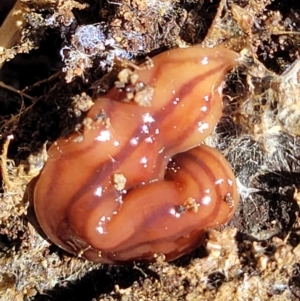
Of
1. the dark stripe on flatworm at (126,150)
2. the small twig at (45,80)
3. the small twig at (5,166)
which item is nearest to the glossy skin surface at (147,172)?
the dark stripe on flatworm at (126,150)

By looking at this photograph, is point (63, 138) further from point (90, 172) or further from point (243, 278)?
point (243, 278)

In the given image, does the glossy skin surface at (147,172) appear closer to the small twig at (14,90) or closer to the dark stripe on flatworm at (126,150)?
the dark stripe on flatworm at (126,150)

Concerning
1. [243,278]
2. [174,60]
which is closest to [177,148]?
[174,60]

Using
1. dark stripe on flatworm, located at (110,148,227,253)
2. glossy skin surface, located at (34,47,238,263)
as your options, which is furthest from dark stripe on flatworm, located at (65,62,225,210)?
dark stripe on flatworm, located at (110,148,227,253)

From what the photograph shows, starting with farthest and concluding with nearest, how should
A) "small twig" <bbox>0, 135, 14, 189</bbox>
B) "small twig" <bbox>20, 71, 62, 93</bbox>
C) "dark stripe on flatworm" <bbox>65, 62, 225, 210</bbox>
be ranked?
"small twig" <bbox>20, 71, 62, 93</bbox> < "small twig" <bbox>0, 135, 14, 189</bbox> < "dark stripe on flatworm" <bbox>65, 62, 225, 210</bbox>

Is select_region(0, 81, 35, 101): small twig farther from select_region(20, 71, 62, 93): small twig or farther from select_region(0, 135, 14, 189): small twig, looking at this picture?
select_region(0, 135, 14, 189): small twig

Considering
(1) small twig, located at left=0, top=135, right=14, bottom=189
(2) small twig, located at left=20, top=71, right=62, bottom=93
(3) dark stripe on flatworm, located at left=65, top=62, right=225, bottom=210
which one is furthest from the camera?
(2) small twig, located at left=20, top=71, right=62, bottom=93
